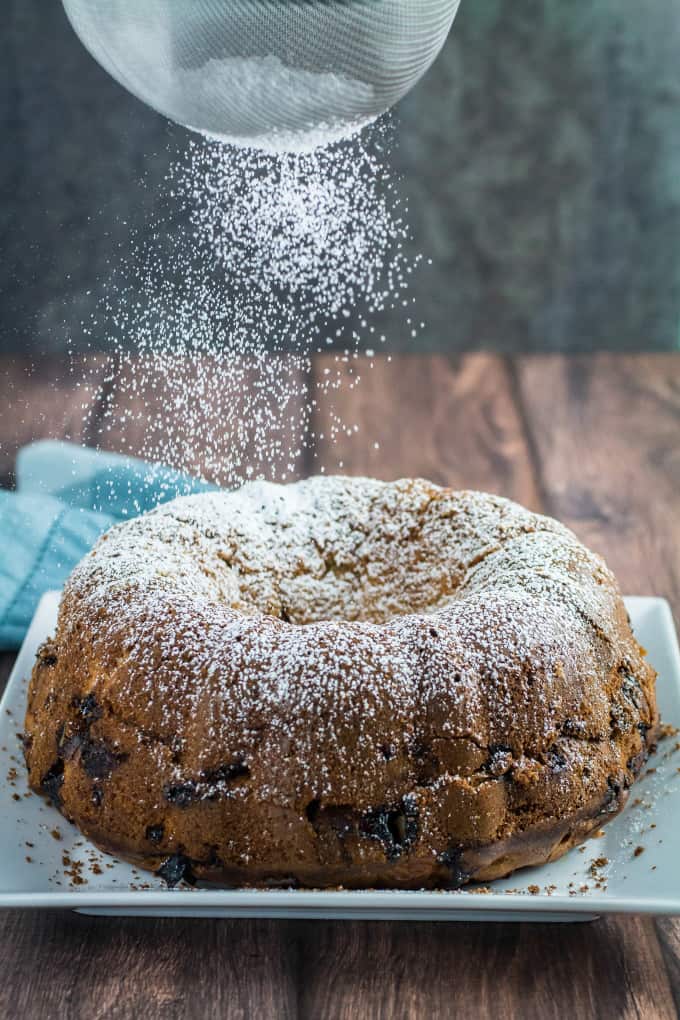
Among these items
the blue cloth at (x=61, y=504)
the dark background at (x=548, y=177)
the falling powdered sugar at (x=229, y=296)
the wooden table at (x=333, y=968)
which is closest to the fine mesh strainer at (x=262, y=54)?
the falling powdered sugar at (x=229, y=296)

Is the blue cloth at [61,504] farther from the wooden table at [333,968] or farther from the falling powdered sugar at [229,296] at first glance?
the wooden table at [333,968]

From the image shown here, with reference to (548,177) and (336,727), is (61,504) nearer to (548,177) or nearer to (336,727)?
(336,727)

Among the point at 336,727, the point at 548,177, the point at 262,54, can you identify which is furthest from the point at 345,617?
the point at 548,177

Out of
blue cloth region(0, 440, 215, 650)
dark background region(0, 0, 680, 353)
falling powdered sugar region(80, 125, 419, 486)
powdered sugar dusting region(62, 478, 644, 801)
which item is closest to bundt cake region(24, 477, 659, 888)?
powdered sugar dusting region(62, 478, 644, 801)

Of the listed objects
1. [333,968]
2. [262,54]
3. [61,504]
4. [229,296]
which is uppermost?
[262,54]

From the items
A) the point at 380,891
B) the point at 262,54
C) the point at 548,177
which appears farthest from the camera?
the point at 548,177

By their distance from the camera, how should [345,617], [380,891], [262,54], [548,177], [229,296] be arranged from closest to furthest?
[380,891], [262,54], [345,617], [229,296], [548,177]

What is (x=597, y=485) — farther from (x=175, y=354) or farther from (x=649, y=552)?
(x=175, y=354)

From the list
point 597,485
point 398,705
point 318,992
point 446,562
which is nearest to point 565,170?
point 597,485

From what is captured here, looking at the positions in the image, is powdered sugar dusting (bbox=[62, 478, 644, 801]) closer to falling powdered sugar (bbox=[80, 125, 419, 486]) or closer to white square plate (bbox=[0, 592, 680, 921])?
white square plate (bbox=[0, 592, 680, 921])
